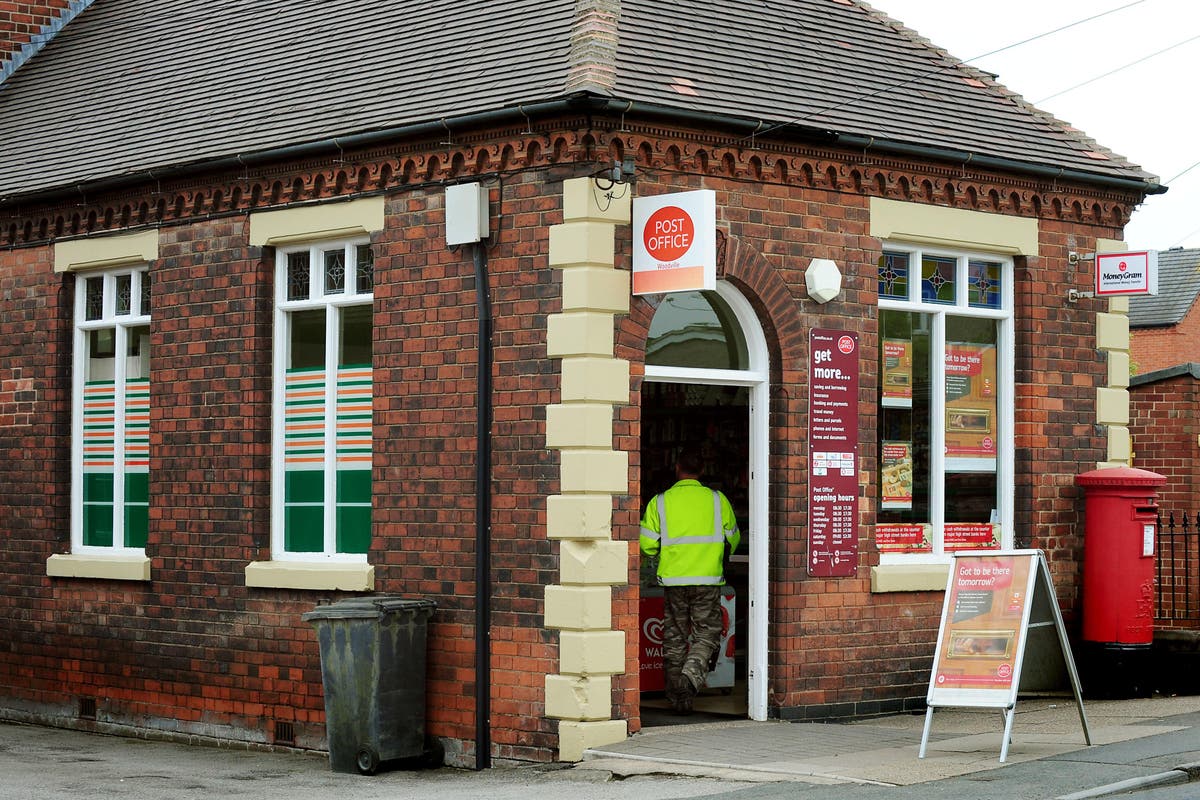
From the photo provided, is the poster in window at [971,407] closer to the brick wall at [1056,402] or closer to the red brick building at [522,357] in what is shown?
the red brick building at [522,357]

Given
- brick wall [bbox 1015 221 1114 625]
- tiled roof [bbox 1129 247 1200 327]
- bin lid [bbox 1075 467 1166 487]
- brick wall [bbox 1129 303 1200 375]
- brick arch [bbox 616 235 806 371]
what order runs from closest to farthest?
1. brick arch [bbox 616 235 806 371]
2. bin lid [bbox 1075 467 1166 487]
3. brick wall [bbox 1015 221 1114 625]
4. tiled roof [bbox 1129 247 1200 327]
5. brick wall [bbox 1129 303 1200 375]

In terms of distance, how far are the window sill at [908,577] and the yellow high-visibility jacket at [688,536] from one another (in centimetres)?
118

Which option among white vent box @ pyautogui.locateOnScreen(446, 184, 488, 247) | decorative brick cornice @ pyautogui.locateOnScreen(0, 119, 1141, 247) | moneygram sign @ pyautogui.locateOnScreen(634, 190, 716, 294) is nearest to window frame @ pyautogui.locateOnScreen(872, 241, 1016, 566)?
decorative brick cornice @ pyautogui.locateOnScreen(0, 119, 1141, 247)

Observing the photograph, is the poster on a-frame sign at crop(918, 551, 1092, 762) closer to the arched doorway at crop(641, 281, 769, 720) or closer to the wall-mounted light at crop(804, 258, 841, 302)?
the arched doorway at crop(641, 281, 769, 720)

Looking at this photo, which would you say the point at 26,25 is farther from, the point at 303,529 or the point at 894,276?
the point at 894,276

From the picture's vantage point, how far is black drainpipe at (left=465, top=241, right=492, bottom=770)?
39.8ft

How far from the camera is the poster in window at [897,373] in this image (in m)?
13.6

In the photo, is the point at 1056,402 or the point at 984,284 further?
the point at 1056,402

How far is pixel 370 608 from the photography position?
1203 centimetres

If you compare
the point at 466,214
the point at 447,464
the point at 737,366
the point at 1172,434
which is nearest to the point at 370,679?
the point at 447,464

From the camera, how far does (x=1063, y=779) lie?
997 centimetres

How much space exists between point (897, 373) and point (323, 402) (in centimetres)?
433

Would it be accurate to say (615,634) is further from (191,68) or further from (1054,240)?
(191,68)

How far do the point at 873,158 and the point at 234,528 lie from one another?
18.4 ft
